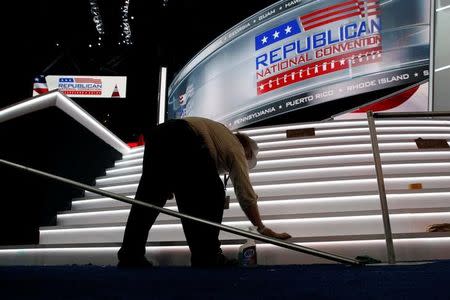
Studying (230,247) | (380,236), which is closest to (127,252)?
(230,247)

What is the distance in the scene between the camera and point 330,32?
5785 millimetres

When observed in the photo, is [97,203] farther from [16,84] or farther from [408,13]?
[16,84]

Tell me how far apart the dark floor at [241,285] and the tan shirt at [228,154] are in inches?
18.4

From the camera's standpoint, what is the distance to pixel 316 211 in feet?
8.73

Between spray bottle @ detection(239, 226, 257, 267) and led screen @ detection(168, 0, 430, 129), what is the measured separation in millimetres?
3902

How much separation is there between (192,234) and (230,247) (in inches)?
16.4

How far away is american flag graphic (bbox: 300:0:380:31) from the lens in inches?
221

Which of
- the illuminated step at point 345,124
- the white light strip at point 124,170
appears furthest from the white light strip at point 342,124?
the white light strip at point 124,170

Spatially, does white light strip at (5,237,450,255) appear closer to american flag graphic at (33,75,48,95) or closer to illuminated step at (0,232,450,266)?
illuminated step at (0,232,450,266)

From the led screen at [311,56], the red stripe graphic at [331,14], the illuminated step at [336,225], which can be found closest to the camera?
the illuminated step at [336,225]

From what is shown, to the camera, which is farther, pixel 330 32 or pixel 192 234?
pixel 330 32

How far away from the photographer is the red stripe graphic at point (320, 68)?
5464 mm

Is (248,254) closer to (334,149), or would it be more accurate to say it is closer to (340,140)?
(334,149)

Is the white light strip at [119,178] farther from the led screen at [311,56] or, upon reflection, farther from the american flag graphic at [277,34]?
the american flag graphic at [277,34]
